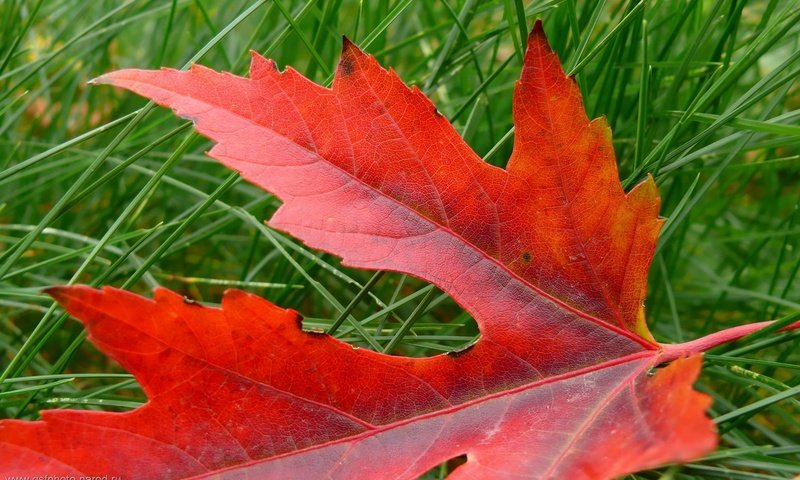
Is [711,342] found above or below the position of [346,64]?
below

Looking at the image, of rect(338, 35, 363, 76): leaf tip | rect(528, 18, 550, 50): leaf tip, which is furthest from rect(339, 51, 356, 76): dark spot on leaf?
rect(528, 18, 550, 50): leaf tip

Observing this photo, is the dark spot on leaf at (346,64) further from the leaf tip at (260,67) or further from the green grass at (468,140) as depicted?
the green grass at (468,140)

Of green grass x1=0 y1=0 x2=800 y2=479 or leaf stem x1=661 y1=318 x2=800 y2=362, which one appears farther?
green grass x1=0 y1=0 x2=800 y2=479

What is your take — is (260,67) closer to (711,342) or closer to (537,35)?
(537,35)

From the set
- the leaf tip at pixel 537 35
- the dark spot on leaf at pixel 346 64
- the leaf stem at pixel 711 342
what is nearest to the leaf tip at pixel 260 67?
the dark spot on leaf at pixel 346 64

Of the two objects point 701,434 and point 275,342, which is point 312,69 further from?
point 701,434

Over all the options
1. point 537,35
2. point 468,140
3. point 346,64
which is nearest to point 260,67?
point 346,64

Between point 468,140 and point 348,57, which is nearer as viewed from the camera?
point 348,57

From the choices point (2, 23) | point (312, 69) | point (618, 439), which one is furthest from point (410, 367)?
point (2, 23)

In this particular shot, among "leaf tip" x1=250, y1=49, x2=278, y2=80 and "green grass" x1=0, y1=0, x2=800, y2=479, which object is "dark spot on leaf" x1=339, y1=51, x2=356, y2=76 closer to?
"leaf tip" x1=250, y1=49, x2=278, y2=80
